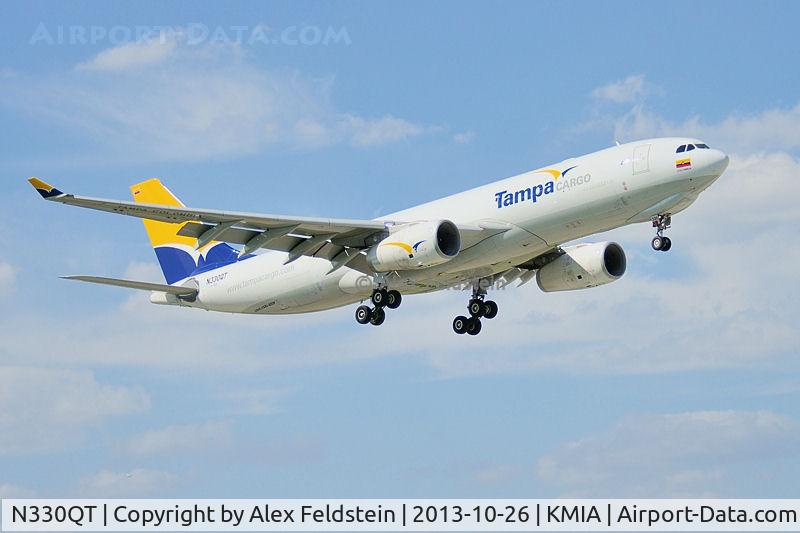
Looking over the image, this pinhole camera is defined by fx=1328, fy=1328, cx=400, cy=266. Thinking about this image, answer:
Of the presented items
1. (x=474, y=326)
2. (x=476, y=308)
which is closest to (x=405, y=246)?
(x=476, y=308)

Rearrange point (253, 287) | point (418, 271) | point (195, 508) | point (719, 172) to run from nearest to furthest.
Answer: point (195, 508), point (719, 172), point (418, 271), point (253, 287)

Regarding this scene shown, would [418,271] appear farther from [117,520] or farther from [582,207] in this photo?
[117,520]

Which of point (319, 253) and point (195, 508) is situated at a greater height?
point (319, 253)

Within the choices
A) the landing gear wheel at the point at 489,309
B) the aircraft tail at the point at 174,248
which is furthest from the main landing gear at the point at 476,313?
the aircraft tail at the point at 174,248

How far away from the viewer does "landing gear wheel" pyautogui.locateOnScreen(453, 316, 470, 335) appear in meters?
48.2

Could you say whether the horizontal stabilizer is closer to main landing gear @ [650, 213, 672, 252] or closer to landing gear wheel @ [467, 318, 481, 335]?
landing gear wheel @ [467, 318, 481, 335]

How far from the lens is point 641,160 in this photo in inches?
1578

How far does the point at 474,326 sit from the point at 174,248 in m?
13.2

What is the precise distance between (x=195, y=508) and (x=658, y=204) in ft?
57.8

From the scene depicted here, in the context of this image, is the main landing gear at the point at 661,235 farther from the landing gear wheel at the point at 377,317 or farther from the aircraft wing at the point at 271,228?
the landing gear wheel at the point at 377,317

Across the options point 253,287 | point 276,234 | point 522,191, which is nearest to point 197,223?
point 276,234

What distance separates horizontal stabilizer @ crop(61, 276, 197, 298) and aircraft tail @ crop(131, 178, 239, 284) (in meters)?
1.53

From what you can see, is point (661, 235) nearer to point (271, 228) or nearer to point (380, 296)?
point (380, 296)

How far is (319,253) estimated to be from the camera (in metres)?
44.7
